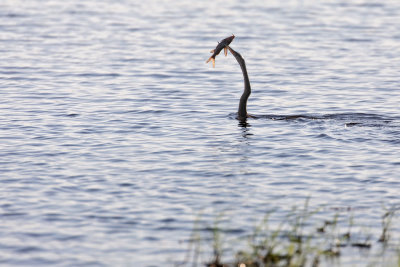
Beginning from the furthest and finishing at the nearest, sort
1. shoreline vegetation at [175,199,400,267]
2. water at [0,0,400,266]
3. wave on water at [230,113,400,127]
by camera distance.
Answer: wave on water at [230,113,400,127], water at [0,0,400,266], shoreline vegetation at [175,199,400,267]

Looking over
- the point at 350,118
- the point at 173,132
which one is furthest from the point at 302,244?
the point at 350,118

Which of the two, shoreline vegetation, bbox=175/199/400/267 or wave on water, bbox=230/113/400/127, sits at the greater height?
wave on water, bbox=230/113/400/127

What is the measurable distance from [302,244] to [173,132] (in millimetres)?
7406

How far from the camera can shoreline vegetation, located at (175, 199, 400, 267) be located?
995 cm

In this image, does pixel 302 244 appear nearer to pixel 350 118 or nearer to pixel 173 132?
pixel 173 132

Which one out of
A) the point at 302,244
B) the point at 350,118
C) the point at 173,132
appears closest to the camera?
the point at 302,244

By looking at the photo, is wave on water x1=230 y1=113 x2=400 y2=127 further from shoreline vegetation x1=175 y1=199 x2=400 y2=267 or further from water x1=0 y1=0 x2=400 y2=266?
shoreline vegetation x1=175 y1=199 x2=400 y2=267

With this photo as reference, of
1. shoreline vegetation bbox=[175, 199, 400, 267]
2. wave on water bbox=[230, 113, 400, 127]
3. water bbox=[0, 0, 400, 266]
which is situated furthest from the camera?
A: wave on water bbox=[230, 113, 400, 127]

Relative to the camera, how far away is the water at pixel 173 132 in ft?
39.0

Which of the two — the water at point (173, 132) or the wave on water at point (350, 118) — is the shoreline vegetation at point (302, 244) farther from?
the wave on water at point (350, 118)

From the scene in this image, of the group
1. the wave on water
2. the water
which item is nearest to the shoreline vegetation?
the water

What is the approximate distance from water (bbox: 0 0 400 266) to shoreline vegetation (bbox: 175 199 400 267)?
287 millimetres

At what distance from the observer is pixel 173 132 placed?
17703mm

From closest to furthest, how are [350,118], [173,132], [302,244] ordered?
1. [302,244]
2. [173,132]
3. [350,118]
